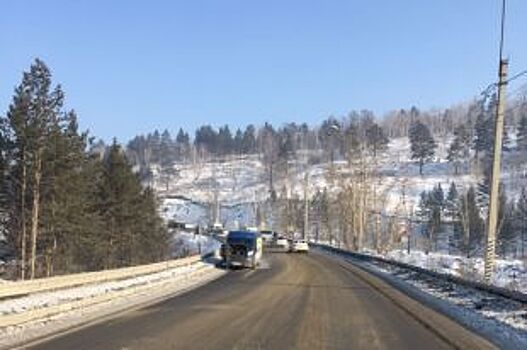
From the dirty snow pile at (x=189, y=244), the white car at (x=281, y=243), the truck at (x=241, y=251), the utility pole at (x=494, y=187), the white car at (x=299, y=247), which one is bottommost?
the dirty snow pile at (x=189, y=244)

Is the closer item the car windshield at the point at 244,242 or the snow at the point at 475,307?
the snow at the point at 475,307

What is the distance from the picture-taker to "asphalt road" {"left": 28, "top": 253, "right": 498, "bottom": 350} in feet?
52.3

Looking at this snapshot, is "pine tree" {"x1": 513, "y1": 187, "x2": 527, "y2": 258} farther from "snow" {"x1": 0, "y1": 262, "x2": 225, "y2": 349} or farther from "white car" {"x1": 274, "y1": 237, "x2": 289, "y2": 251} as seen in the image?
"snow" {"x1": 0, "y1": 262, "x2": 225, "y2": 349}

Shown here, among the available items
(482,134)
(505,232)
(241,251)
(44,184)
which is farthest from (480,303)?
(482,134)

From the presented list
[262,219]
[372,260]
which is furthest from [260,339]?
[262,219]

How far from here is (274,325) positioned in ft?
63.1

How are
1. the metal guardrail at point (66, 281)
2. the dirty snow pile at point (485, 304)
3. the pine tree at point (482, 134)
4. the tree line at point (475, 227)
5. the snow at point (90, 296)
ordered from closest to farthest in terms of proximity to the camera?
the snow at point (90, 296) → the dirty snow pile at point (485, 304) → the metal guardrail at point (66, 281) → the tree line at point (475, 227) → the pine tree at point (482, 134)

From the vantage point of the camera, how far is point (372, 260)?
61188mm

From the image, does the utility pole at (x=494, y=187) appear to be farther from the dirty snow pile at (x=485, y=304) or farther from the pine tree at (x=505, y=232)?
the pine tree at (x=505, y=232)

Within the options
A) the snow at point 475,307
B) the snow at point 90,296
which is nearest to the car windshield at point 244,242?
the snow at point 90,296

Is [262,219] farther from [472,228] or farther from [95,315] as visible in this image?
[95,315]

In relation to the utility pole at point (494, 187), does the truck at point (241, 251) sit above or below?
below

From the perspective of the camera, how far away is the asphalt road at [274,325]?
52.3 feet

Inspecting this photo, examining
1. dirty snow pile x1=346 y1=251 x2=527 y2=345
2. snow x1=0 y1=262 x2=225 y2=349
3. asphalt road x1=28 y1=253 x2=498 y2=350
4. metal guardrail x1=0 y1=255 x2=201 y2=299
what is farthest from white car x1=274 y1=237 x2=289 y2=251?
asphalt road x1=28 y1=253 x2=498 y2=350
